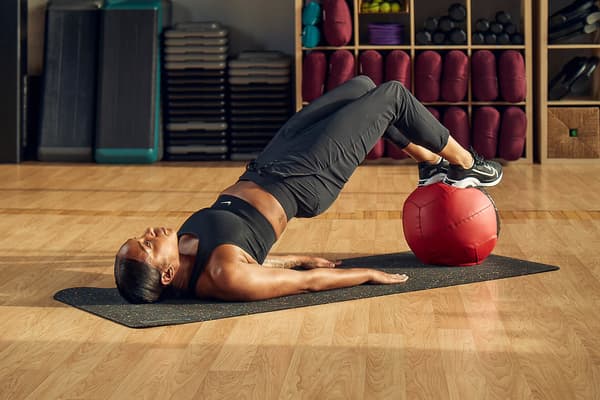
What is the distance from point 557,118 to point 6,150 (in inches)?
162

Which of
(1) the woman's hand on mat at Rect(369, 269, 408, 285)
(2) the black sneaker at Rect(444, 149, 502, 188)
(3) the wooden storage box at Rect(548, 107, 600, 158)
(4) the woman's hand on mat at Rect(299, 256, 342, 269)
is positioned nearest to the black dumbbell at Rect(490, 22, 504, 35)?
(3) the wooden storage box at Rect(548, 107, 600, 158)

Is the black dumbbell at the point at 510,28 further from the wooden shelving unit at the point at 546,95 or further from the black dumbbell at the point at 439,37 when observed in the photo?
the black dumbbell at the point at 439,37

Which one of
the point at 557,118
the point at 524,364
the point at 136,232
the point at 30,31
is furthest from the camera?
the point at 30,31

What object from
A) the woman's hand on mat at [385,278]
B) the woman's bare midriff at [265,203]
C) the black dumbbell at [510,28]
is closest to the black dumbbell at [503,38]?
the black dumbbell at [510,28]

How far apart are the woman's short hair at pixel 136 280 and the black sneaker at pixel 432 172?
1.25 meters

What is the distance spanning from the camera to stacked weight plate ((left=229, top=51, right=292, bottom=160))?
7.87m

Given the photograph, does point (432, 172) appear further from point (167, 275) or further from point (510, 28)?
point (510, 28)

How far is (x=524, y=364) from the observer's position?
9.66ft

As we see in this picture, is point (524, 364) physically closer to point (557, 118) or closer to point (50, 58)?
point (557, 118)

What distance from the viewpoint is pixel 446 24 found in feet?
24.7

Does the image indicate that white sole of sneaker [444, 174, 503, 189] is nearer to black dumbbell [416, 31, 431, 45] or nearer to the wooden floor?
the wooden floor

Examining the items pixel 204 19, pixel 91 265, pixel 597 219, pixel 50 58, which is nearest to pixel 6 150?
pixel 50 58

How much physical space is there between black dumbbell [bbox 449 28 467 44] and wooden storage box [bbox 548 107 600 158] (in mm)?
806

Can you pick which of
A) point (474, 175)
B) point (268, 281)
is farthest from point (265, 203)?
Answer: point (474, 175)
